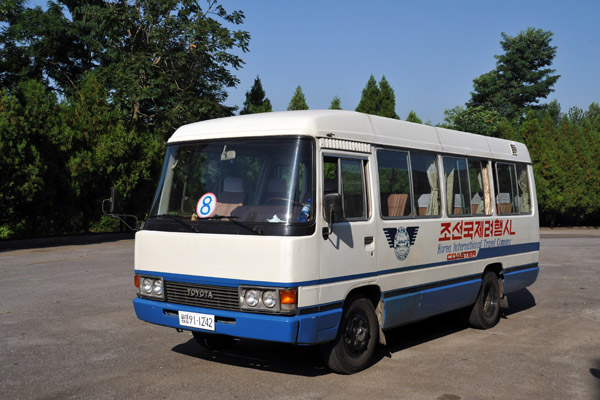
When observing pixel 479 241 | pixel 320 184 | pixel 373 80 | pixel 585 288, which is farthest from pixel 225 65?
pixel 320 184

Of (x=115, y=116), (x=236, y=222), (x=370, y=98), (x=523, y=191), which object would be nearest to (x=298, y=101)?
(x=370, y=98)

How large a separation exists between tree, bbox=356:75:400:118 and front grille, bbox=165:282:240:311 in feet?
124

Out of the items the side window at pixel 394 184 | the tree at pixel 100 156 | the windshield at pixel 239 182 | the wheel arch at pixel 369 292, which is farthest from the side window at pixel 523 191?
the tree at pixel 100 156

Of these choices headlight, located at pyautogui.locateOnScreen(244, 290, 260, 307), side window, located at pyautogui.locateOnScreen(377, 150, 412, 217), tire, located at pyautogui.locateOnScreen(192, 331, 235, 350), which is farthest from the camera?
tire, located at pyautogui.locateOnScreen(192, 331, 235, 350)

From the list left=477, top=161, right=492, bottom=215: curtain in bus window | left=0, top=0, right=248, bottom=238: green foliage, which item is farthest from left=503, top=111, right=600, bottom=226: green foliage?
left=477, top=161, right=492, bottom=215: curtain in bus window

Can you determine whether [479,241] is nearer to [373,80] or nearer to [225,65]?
[225,65]

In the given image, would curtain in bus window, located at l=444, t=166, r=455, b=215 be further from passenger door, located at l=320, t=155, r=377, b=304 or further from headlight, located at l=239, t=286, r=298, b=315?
headlight, located at l=239, t=286, r=298, b=315

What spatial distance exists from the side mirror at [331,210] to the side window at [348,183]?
28 cm

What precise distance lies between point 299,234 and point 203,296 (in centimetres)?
119

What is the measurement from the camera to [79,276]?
1500 cm

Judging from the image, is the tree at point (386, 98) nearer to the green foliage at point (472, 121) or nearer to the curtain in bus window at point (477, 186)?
the green foliage at point (472, 121)

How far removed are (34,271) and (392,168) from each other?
1180cm

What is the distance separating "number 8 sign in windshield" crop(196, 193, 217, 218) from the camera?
6.54 meters

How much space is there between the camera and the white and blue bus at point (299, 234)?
237 inches
